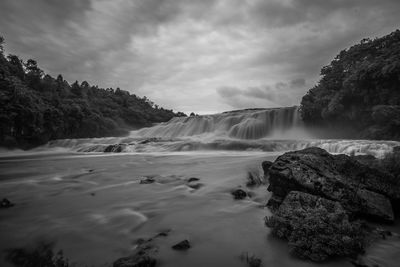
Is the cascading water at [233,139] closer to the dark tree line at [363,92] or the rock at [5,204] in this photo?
the dark tree line at [363,92]

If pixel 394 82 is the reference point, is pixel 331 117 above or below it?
below

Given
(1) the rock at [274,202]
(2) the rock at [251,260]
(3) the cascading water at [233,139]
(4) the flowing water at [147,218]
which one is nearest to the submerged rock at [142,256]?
(4) the flowing water at [147,218]

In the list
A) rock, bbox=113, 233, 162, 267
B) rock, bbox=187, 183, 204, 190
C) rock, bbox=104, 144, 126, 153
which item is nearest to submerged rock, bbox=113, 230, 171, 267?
rock, bbox=113, 233, 162, 267

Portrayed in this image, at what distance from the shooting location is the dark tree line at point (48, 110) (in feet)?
82.6

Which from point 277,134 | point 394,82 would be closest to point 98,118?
point 277,134

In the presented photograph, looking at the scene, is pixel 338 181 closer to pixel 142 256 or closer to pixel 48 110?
pixel 142 256

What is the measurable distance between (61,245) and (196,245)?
2.04m

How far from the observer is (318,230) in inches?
127

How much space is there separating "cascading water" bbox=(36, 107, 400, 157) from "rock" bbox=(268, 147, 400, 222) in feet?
28.7

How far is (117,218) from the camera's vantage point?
14.9ft

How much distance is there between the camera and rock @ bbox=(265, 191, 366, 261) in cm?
310

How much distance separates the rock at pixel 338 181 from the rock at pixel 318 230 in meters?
0.62

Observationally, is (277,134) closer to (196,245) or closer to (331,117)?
(331,117)

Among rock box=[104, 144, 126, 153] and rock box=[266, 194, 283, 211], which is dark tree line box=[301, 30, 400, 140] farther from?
rock box=[104, 144, 126, 153]
